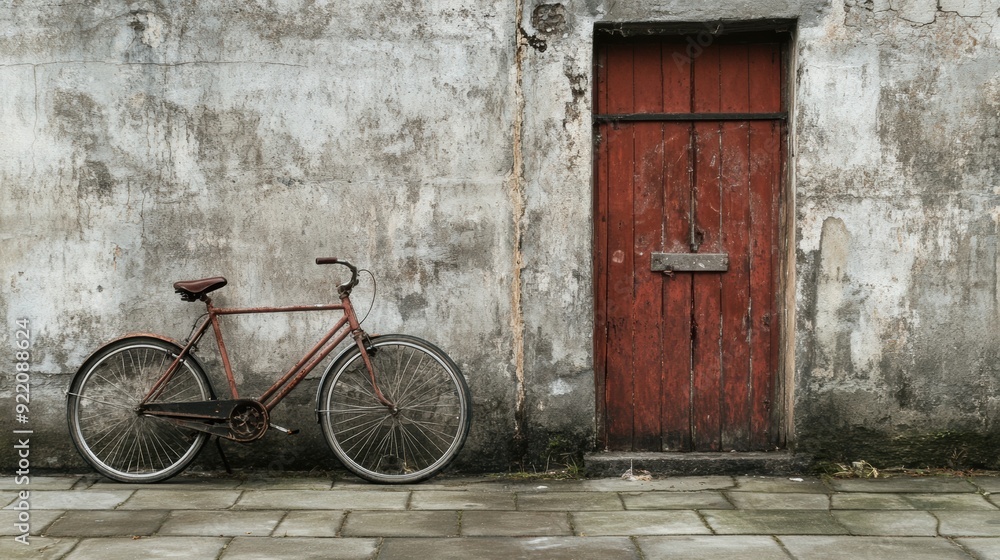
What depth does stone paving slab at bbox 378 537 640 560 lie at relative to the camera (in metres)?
4.07

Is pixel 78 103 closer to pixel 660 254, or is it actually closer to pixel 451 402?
pixel 451 402

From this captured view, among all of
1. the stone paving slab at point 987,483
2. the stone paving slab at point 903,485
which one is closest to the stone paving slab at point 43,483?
the stone paving slab at point 903,485

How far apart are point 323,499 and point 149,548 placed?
104 cm

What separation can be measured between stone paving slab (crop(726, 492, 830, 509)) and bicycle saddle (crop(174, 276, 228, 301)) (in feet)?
9.65

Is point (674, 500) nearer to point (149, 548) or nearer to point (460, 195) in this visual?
point (460, 195)

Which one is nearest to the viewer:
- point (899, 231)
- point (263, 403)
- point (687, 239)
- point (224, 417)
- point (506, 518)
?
point (506, 518)

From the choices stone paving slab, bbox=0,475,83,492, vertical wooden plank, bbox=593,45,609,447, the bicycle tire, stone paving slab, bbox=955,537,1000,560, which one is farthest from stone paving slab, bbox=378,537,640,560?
stone paving slab, bbox=0,475,83,492

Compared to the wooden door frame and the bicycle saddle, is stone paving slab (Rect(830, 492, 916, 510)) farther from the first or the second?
the bicycle saddle

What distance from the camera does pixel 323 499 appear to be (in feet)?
16.5

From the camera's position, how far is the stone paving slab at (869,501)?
4.88 m

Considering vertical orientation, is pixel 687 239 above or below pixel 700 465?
above

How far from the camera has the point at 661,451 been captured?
5.79m

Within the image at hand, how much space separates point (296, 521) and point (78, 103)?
8.95 feet

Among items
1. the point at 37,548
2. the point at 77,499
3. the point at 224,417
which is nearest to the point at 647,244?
the point at 224,417
